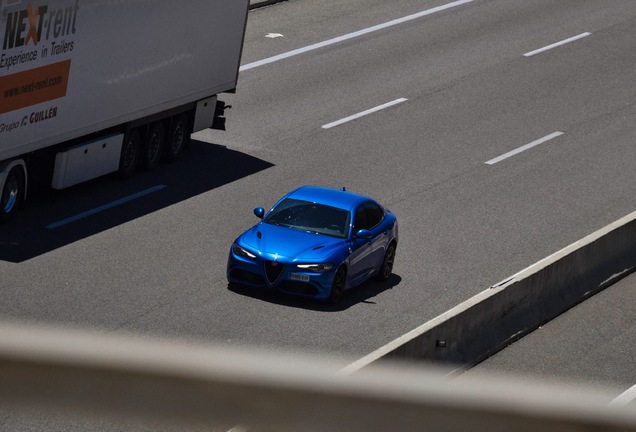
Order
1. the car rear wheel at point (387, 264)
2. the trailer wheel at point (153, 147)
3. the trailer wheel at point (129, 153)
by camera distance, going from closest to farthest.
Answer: the car rear wheel at point (387, 264)
the trailer wheel at point (129, 153)
the trailer wheel at point (153, 147)

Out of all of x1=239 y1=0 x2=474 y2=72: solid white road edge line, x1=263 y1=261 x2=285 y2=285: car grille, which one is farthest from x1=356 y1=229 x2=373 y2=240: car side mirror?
x1=239 y1=0 x2=474 y2=72: solid white road edge line

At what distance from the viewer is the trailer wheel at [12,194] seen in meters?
19.5

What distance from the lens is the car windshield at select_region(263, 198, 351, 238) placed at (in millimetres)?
17344

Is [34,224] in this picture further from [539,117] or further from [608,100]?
[608,100]

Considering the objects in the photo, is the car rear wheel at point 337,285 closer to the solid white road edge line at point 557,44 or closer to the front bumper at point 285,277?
the front bumper at point 285,277

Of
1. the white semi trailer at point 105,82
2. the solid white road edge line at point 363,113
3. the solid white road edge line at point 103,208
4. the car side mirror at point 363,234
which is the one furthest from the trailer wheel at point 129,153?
the car side mirror at point 363,234

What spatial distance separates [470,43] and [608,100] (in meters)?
4.99

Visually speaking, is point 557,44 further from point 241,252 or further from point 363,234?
point 241,252

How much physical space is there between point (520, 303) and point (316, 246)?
308 cm

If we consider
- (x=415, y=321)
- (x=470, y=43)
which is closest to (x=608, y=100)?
(x=470, y=43)

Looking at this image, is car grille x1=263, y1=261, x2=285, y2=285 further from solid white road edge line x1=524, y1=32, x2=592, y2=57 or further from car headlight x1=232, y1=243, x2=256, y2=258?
solid white road edge line x1=524, y1=32, x2=592, y2=57

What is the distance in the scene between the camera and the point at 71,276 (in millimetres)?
17156

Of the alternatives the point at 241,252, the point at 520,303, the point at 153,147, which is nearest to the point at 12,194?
the point at 153,147

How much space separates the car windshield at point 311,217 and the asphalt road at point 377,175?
39.5 inches
